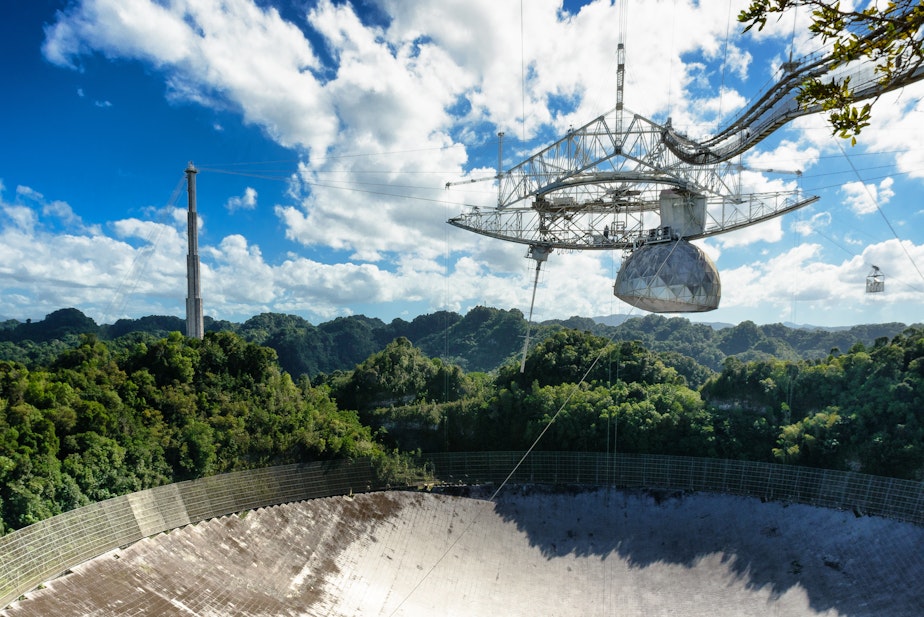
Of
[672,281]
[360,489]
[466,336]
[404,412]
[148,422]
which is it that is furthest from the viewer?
[466,336]

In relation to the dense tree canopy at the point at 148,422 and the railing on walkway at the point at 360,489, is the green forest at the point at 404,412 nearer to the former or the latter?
the dense tree canopy at the point at 148,422

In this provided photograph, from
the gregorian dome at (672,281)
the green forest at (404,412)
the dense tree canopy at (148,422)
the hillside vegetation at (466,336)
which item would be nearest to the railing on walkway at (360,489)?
the green forest at (404,412)

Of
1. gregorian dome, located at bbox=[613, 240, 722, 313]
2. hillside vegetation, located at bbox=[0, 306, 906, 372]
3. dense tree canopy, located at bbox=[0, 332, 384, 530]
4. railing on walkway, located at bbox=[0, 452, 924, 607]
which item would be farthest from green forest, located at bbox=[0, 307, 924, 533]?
hillside vegetation, located at bbox=[0, 306, 906, 372]

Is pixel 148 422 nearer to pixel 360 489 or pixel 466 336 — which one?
pixel 360 489

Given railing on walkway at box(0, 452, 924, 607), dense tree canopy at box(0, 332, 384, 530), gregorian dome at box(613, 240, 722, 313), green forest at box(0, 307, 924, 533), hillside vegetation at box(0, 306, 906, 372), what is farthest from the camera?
hillside vegetation at box(0, 306, 906, 372)

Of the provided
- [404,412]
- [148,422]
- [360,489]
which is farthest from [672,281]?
[148,422]

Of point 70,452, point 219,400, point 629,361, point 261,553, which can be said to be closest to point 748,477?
point 629,361

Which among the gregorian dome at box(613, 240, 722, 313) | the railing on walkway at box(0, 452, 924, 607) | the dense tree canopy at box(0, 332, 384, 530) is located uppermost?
the gregorian dome at box(613, 240, 722, 313)

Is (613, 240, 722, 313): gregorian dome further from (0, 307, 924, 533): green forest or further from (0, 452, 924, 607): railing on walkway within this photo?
(0, 452, 924, 607): railing on walkway
